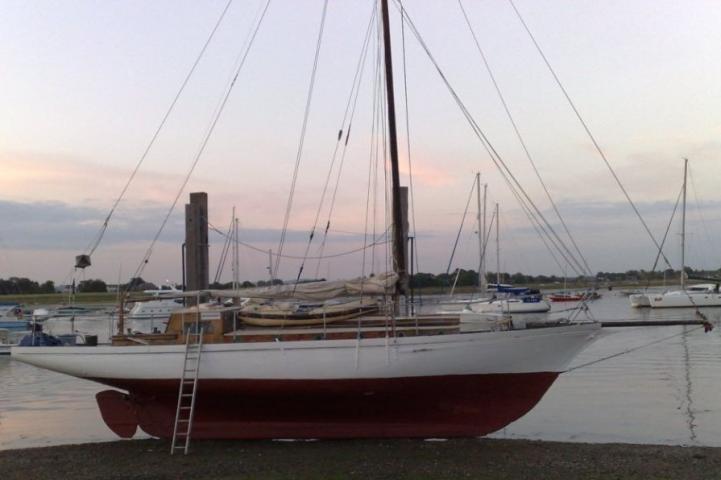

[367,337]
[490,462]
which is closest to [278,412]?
[367,337]

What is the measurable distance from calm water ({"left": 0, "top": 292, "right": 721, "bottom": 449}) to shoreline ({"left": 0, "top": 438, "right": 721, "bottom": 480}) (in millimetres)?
1606

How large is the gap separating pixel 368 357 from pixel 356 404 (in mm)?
1087

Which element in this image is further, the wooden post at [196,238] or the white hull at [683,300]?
the white hull at [683,300]

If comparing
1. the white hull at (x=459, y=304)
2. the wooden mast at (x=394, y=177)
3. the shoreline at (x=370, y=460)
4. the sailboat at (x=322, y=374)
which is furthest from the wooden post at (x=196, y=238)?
the white hull at (x=459, y=304)

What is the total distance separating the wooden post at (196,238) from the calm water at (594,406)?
4.01 metres

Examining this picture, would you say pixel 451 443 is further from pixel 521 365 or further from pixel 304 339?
pixel 304 339

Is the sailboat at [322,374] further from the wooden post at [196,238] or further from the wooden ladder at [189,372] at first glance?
the wooden post at [196,238]

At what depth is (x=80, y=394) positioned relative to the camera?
1988 centimetres

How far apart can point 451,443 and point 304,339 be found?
3.02 metres

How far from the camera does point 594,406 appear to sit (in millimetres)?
16078

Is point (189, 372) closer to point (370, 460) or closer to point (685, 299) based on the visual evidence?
point (370, 460)

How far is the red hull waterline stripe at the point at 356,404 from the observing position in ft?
39.5

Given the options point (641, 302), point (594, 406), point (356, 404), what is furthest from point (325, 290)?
point (641, 302)

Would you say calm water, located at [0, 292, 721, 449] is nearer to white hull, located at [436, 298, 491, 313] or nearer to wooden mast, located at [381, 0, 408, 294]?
wooden mast, located at [381, 0, 408, 294]
